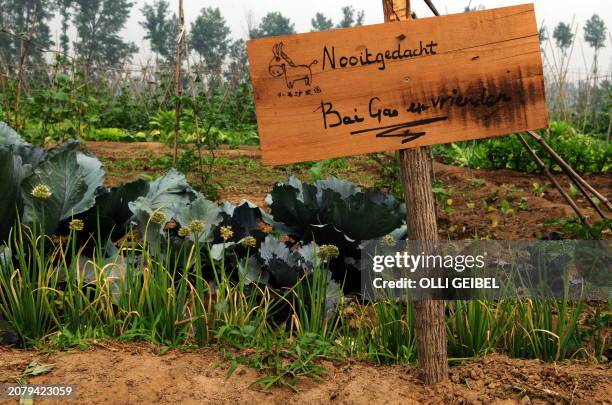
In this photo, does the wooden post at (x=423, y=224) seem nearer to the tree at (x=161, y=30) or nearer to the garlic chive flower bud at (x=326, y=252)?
the garlic chive flower bud at (x=326, y=252)

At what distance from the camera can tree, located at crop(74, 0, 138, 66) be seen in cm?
5467

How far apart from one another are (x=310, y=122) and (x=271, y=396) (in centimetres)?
85

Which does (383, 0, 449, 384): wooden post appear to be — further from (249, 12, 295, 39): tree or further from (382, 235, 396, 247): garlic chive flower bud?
(249, 12, 295, 39): tree

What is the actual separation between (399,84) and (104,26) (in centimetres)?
6215

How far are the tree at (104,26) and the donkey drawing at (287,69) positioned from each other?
176 feet

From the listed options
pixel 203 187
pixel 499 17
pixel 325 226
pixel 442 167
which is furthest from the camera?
pixel 442 167

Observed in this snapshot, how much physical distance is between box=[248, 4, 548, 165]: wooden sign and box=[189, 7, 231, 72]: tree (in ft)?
181

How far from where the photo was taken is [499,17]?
1857 millimetres

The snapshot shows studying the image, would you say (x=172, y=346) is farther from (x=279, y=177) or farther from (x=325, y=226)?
(x=279, y=177)

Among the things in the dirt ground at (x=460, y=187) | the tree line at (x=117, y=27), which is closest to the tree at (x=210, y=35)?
the tree line at (x=117, y=27)

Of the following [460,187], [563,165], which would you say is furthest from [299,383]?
[460,187]

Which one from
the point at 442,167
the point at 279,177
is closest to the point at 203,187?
the point at 279,177

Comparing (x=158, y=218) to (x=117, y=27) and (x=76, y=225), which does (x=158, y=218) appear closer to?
(x=76, y=225)

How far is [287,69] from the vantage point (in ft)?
6.23
